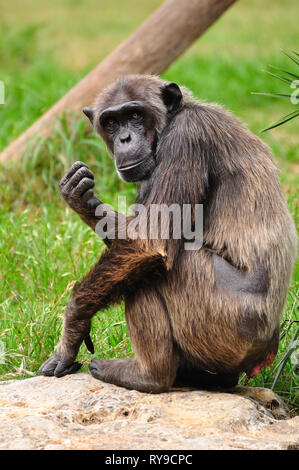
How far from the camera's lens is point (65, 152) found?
23.8 ft

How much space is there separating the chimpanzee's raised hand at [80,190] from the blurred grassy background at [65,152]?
39.1 inches

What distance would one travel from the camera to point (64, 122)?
732 cm

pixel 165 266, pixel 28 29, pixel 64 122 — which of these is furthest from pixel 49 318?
pixel 28 29

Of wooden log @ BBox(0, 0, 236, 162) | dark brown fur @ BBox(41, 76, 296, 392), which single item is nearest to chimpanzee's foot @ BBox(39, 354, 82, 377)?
dark brown fur @ BBox(41, 76, 296, 392)

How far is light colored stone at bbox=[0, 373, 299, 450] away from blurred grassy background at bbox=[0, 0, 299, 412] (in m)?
0.55

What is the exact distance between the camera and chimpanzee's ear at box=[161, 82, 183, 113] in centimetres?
436

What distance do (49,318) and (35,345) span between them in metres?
0.25

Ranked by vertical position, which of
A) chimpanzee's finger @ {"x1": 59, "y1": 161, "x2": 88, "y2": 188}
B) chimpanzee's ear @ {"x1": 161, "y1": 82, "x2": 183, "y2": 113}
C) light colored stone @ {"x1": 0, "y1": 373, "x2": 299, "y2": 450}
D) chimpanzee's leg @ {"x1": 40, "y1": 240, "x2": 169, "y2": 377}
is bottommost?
light colored stone @ {"x1": 0, "y1": 373, "x2": 299, "y2": 450}

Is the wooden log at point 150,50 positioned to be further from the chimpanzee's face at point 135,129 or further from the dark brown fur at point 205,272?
the dark brown fur at point 205,272

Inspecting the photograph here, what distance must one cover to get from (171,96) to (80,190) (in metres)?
0.88

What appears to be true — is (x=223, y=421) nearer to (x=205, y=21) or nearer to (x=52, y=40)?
(x=205, y=21)
